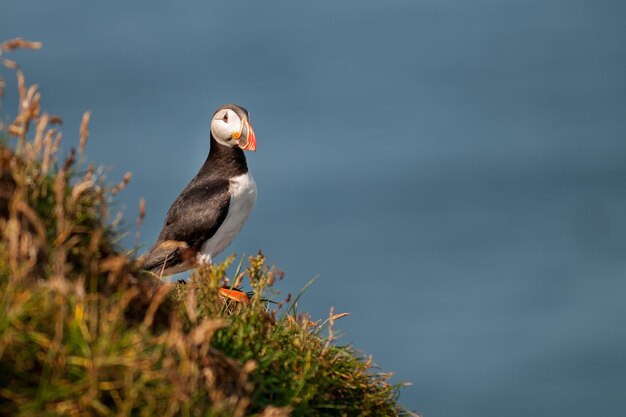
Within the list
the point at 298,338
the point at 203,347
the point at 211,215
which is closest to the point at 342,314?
the point at 298,338

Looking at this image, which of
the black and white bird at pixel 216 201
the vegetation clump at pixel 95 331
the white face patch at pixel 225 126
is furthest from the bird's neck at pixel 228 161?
the vegetation clump at pixel 95 331

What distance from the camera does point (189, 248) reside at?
1276 cm

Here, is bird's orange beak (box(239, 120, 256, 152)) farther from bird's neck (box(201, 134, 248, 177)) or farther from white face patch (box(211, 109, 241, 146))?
bird's neck (box(201, 134, 248, 177))

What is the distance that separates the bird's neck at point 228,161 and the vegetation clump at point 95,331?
6.01m

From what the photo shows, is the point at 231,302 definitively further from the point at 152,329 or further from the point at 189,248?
the point at 152,329

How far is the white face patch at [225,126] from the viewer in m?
13.2

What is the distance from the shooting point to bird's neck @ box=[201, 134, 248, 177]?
1341cm

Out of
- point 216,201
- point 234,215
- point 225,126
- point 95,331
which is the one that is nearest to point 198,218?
point 216,201

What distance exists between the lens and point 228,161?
1348 cm

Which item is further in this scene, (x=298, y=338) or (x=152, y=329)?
(x=298, y=338)

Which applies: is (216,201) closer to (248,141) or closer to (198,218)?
(198,218)

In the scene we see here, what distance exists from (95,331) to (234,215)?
8201 millimetres

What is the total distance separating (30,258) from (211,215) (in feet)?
25.4

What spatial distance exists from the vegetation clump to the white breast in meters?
5.47
